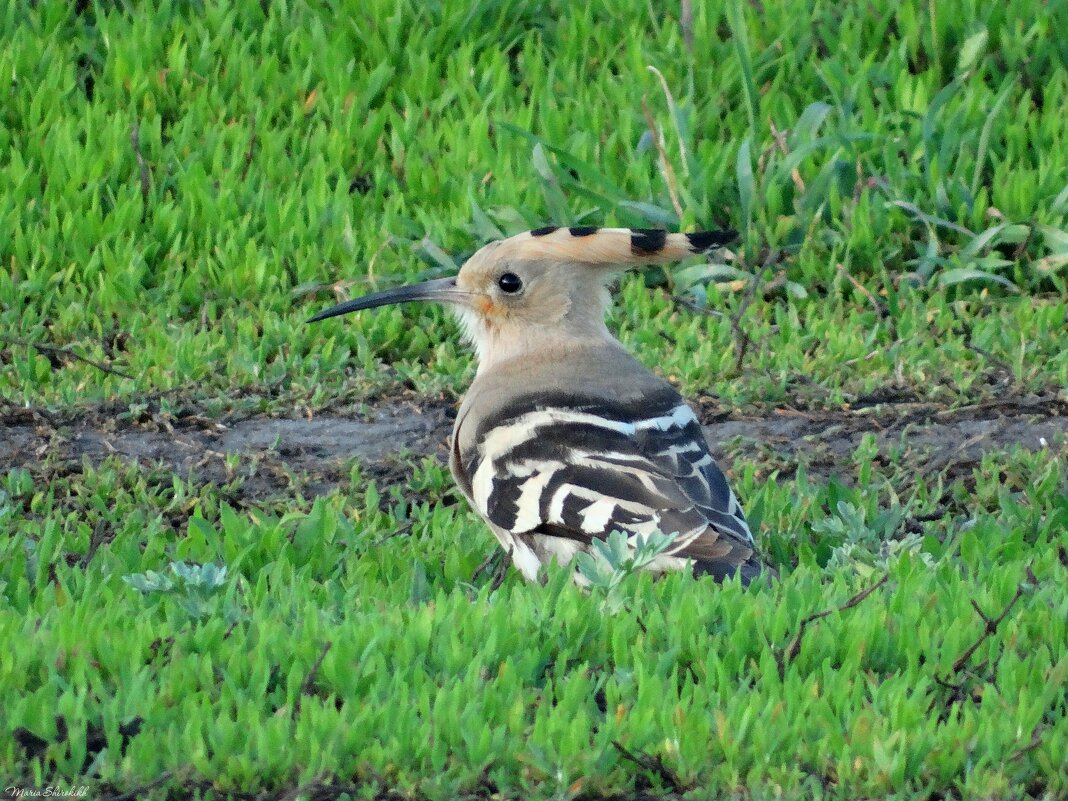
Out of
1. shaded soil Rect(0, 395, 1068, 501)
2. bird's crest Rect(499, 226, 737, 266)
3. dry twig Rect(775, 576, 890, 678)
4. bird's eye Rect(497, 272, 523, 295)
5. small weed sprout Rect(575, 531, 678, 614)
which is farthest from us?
shaded soil Rect(0, 395, 1068, 501)

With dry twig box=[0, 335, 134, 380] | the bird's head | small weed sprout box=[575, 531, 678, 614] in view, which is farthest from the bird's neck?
→ dry twig box=[0, 335, 134, 380]

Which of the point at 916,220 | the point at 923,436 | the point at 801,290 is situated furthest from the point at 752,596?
the point at 916,220

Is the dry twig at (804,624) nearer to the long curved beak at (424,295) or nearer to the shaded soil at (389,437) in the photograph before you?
the shaded soil at (389,437)

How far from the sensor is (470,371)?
5.87 meters

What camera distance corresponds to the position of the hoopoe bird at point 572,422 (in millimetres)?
3867

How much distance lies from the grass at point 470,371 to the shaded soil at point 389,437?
0.12 ft

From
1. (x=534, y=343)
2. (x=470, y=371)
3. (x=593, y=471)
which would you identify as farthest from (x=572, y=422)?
(x=470, y=371)

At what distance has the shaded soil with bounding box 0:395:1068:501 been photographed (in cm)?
516

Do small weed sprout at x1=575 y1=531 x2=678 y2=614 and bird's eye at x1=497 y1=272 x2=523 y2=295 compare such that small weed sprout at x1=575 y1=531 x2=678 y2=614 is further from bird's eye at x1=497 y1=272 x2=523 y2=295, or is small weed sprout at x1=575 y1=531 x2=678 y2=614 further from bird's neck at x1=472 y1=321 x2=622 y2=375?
bird's eye at x1=497 y1=272 x2=523 y2=295

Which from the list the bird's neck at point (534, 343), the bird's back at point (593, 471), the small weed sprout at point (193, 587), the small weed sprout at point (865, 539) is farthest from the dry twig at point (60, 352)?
the small weed sprout at point (865, 539)

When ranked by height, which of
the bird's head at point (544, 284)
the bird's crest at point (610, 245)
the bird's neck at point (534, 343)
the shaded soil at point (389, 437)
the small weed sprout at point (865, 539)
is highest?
the bird's crest at point (610, 245)

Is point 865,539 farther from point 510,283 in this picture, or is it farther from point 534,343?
point 510,283

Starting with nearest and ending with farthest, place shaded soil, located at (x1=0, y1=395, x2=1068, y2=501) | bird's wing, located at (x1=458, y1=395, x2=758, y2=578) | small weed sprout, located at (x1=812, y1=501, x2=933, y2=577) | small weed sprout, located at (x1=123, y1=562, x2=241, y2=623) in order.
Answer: small weed sprout, located at (x1=123, y1=562, x2=241, y2=623) < bird's wing, located at (x1=458, y1=395, x2=758, y2=578) < small weed sprout, located at (x1=812, y1=501, x2=933, y2=577) < shaded soil, located at (x1=0, y1=395, x2=1068, y2=501)

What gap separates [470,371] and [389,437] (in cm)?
53
